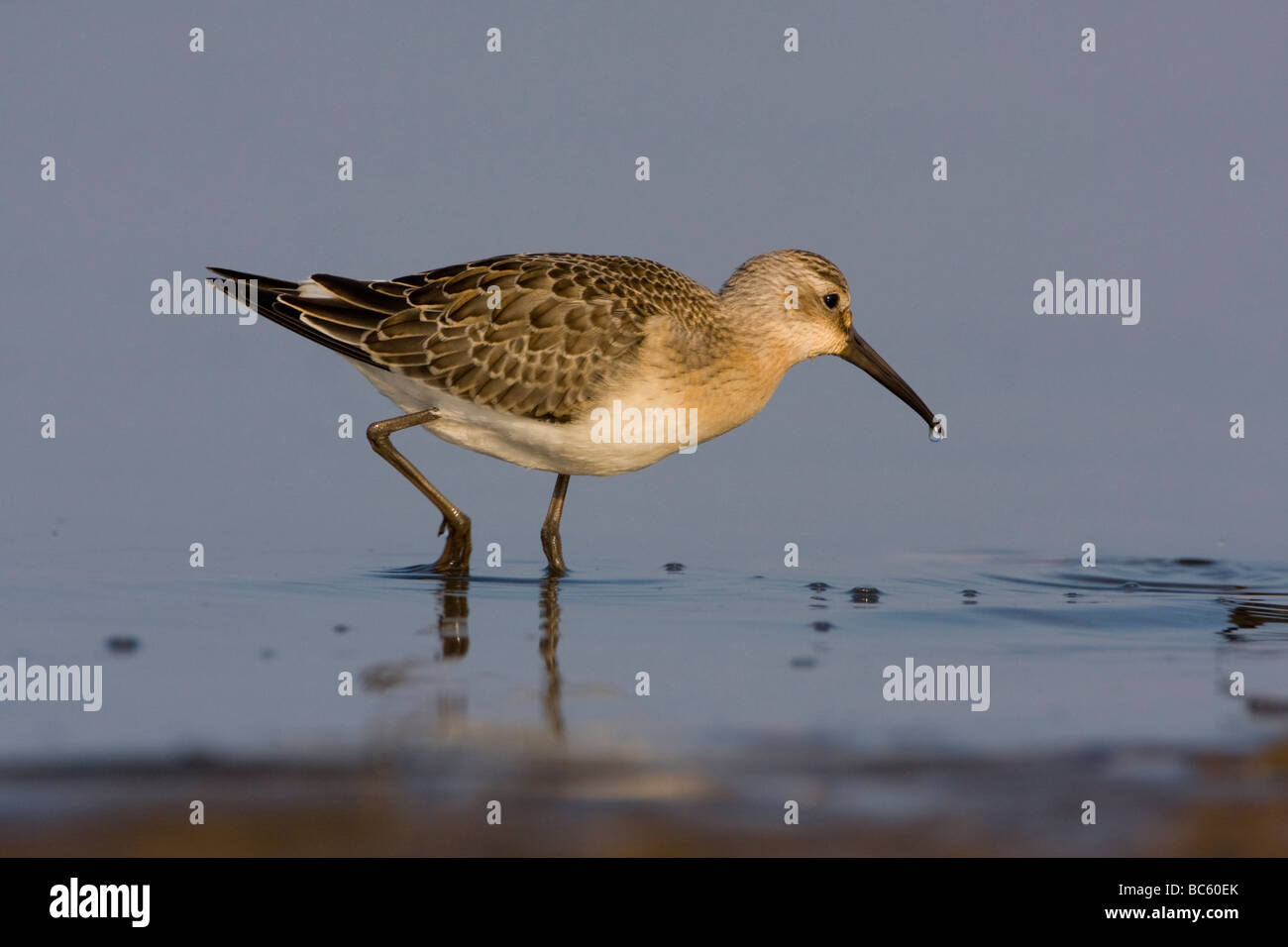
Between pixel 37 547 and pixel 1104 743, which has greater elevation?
pixel 37 547

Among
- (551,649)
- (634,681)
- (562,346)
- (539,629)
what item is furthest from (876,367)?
(634,681)

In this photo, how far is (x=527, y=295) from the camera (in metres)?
11.1

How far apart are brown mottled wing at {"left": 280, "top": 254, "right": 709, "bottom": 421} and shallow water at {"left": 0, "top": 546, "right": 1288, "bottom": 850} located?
137 cm

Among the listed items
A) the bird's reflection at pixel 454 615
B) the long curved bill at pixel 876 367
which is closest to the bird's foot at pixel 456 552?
the bird's reflection at pixel 454 615

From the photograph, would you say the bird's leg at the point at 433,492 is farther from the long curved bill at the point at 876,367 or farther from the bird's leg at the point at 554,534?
the long curved bill at the point at 876,367

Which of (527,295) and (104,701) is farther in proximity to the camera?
(527,295)

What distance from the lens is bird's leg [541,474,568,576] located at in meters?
11.1

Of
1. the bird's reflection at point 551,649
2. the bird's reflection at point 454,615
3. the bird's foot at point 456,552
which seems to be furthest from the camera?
the bird's foot at point 456,552

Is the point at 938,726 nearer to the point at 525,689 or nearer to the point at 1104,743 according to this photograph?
the point at 1104,743

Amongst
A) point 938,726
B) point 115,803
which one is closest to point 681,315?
point 938,726

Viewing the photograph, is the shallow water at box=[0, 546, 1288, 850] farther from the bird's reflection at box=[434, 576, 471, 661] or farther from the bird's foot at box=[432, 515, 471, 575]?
the bird's foot at box=[432, 515, 471, 575]

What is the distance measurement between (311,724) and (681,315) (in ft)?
16.6

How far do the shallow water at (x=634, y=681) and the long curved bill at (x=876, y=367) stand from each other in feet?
5.08

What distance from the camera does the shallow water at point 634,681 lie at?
6.09 meters
